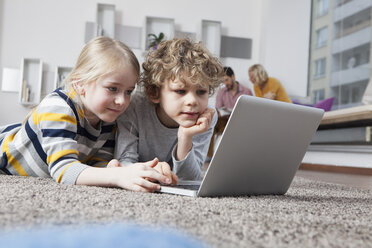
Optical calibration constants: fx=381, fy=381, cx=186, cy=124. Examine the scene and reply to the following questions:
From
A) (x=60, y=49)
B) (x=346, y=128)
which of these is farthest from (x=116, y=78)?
(x=60, y=49)

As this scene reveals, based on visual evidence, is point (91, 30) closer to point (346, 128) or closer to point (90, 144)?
point (346, 128)

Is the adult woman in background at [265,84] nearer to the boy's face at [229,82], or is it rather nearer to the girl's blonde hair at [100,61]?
the boy's face at [229,82]

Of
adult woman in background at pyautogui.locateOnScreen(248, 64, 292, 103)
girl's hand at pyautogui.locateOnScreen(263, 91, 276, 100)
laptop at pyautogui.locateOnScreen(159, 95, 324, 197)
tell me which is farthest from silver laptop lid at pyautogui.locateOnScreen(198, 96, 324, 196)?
adult woman in background at pyautogui.locateOnScreen(248, 64, 292, 103)

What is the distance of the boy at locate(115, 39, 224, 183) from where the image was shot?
3.41 ft

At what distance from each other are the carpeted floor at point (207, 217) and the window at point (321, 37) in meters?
3.68

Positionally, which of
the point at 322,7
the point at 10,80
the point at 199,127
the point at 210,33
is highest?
the point at 322,7

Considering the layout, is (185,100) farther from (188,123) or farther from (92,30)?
(92,30)

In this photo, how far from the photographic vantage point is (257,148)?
818 mm

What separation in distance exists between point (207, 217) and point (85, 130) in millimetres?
653

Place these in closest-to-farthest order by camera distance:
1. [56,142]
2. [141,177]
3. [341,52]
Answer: [141,177]
[56,142]
[341,52]

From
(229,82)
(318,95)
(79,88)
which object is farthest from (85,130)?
(318,95)

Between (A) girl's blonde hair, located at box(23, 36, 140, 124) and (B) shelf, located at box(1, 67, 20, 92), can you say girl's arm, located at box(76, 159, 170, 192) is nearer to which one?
(A) girl's blonde hair, located at box(23, 36, 140, 124)

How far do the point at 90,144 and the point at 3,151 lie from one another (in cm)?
27

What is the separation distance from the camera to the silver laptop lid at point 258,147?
2.45 ft
